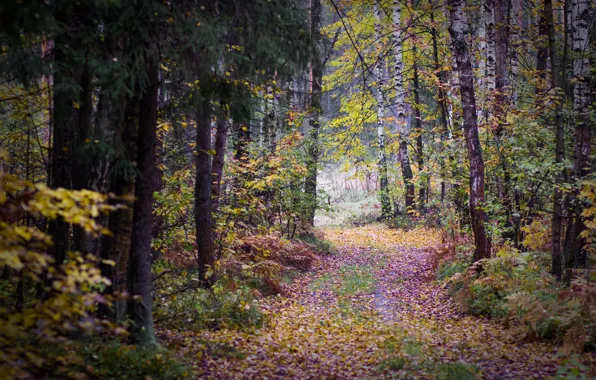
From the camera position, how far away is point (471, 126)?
984cm

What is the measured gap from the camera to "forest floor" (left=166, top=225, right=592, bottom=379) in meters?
6.00

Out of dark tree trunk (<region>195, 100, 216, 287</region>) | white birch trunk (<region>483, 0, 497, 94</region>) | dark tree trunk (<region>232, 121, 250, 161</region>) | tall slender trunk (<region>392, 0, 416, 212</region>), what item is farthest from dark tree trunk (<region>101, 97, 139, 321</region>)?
tall slender trunk (<region>392, 0, 416, 212</region>)

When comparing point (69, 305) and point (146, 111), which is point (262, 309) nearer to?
point (146, 111)

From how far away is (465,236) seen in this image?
45.7 feet

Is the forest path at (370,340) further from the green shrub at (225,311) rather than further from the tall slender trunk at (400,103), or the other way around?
the tall slender trunk at (400,103)

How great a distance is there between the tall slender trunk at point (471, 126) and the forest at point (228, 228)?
1.8 inches

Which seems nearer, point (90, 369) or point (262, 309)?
point (90, 369)

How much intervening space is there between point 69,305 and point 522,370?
17.9 ft

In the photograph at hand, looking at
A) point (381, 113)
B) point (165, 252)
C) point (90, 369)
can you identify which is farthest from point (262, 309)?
point (381, 113)

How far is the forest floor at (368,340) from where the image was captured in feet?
19.7

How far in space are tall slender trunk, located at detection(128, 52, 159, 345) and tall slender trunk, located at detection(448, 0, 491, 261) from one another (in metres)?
6.86

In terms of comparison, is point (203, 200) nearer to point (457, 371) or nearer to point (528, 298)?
point (457, 371)

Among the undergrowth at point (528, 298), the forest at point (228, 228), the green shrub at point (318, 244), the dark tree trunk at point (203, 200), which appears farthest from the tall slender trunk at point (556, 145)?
the green shrub at point (318, 244)

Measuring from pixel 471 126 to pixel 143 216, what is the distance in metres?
7.24
